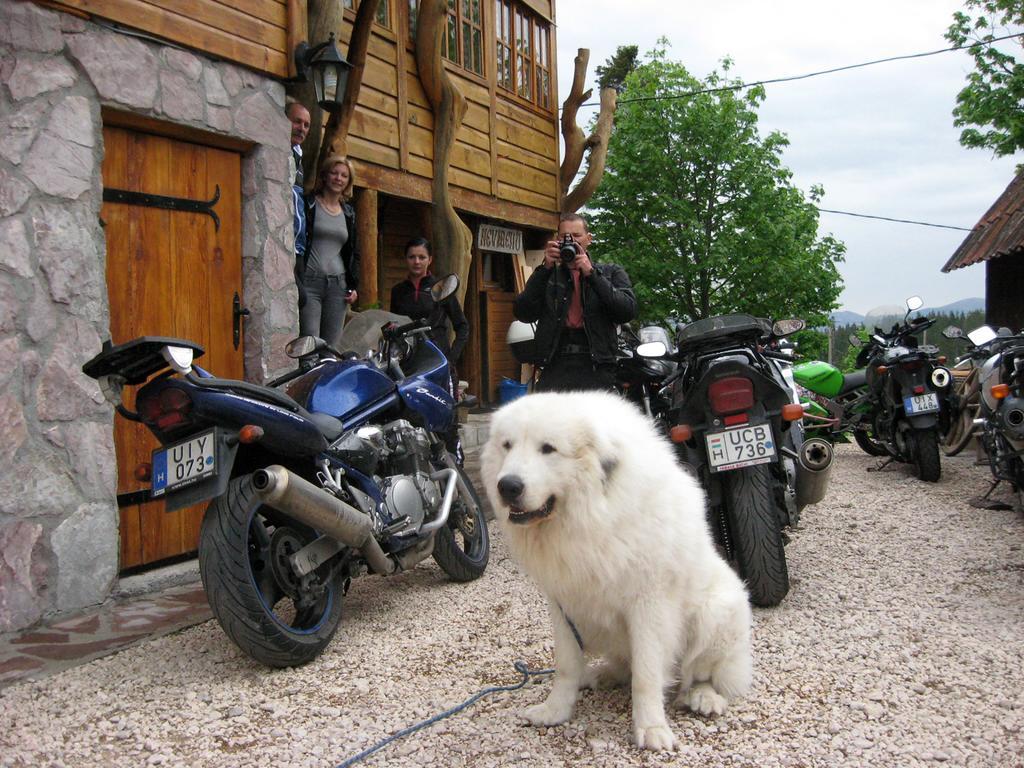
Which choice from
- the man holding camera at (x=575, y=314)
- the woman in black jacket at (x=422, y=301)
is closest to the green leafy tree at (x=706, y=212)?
the woman in black jacket at (x=422, y=301)

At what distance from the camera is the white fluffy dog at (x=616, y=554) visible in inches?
99.4

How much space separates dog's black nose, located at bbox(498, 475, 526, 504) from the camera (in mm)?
2441

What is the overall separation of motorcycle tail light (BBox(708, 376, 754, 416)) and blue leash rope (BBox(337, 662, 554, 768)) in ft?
4.84

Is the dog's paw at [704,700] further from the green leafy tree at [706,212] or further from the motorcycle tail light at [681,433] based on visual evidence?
the green leafy tree at [706,212]

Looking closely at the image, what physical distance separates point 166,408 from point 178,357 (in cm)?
27

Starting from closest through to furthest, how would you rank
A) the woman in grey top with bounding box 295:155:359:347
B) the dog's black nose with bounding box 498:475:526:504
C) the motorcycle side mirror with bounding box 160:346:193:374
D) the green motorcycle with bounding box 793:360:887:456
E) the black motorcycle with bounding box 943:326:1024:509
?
the dog's black nose with bounding box 498:475:526:504 → the motorcycle side mirror with bounding box 160:346:193:374 → the black motorcycle with bounding box 943:326:1024:509 → the woman in grey top with bounding box 295:155:359:347 → the green motorcycle with bounding box 793:360:887:456

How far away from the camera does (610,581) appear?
2.56 metres

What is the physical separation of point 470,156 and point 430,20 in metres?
1.76

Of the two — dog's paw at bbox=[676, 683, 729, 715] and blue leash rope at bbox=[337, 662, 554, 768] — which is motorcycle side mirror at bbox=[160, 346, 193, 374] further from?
dog's paw at bbox=[676, 683, 729, 715]

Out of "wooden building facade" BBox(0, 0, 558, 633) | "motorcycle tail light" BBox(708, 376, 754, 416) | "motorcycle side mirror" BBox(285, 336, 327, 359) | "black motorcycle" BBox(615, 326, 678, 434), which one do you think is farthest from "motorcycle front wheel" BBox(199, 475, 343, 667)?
"black motorcycle" BBox(615, 326, 678, 434)

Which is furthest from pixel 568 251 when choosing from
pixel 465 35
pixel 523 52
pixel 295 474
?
pixel 523 52

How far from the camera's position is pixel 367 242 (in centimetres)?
816

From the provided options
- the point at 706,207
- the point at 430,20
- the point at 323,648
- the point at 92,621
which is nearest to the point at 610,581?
the point at 323,648

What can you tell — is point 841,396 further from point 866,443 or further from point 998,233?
point 998,233
